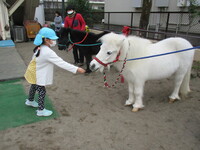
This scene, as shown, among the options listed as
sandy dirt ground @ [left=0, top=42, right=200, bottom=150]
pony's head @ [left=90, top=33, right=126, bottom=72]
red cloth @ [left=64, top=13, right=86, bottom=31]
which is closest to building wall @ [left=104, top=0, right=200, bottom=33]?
red cloth @ [left=64, top=13, right=86, bottom=31]

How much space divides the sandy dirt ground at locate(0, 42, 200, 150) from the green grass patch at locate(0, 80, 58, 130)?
0.13 m

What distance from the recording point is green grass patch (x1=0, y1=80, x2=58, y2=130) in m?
2.91

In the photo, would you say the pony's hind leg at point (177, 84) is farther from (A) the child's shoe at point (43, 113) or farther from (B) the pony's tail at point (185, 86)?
(A) the child's shoe at point (43, 113)

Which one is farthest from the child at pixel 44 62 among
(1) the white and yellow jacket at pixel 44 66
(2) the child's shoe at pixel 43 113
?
(2) the child's shoe at pixel 43 113

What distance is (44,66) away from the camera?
277cm

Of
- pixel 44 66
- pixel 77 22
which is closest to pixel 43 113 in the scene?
pixel 44 66

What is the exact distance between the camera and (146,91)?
4215 mm

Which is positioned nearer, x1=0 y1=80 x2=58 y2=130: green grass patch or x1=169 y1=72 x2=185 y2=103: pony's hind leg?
x1=0 y1=80 x2=58 y2=130: green grass patch

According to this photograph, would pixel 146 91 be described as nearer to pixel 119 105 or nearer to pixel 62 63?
pixel 119 105

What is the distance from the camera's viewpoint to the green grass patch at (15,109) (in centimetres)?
291

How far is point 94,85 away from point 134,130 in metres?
2.02

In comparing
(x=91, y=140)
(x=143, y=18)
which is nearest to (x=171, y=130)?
(x=91, y=140)

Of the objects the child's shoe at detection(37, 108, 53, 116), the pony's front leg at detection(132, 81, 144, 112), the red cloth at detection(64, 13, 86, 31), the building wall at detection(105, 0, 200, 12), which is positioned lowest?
the child's shoe at detection(37, 108, 53, 116)

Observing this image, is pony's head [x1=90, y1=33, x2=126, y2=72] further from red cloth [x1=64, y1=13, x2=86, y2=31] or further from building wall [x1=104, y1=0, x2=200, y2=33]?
building wall [x1=104, y1=0, x2=200, y2=33]
